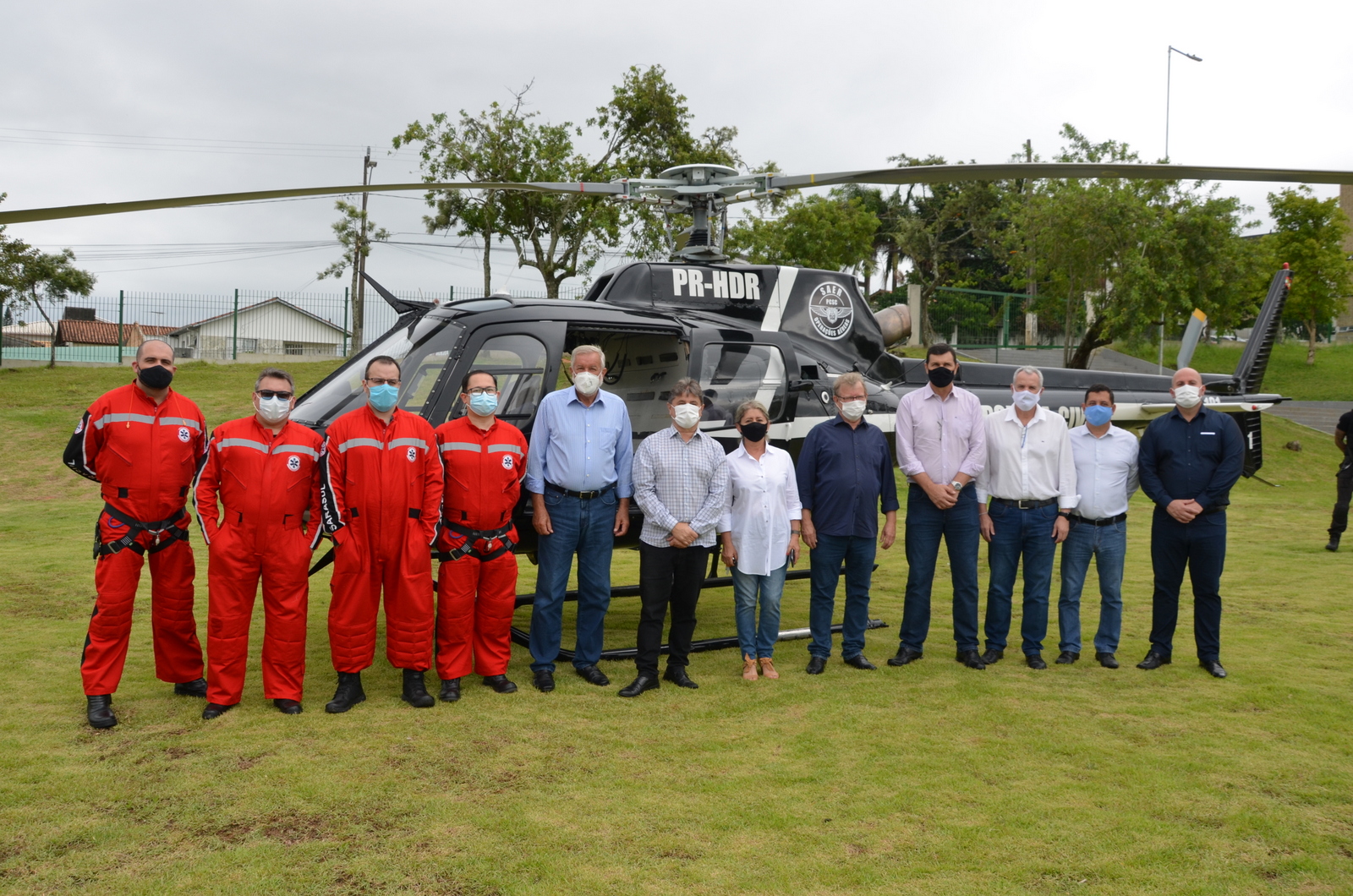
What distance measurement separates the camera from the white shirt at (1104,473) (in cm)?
560

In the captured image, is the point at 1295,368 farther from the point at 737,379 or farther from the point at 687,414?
the point at 687,414

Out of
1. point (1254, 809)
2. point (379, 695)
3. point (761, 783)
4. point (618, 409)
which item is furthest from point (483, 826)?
point (1254, 809)

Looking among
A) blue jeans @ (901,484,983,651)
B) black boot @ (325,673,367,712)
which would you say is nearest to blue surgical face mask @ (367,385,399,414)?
Answer: black boot @ (325,673,367,712)

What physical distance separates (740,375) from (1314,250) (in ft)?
109

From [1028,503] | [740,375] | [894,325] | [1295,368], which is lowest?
[1028,503]

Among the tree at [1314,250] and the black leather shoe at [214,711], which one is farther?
the tree at [1314,250]

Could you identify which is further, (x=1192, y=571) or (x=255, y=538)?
(x=1192, y=571)

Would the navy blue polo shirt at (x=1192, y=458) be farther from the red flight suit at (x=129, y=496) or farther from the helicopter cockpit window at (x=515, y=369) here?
the red flight suit at (x=129, y=496)

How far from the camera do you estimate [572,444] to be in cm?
504

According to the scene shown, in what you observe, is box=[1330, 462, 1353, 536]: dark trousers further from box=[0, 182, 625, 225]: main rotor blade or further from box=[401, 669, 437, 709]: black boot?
box=[401, 669, 437, 709]: black boot

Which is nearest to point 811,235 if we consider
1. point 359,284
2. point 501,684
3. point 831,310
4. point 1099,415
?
point 359,284

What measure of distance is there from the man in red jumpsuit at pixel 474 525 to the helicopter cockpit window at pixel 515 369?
0.42 m

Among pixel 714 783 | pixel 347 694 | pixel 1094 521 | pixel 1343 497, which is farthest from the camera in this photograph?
pixel 1343 497

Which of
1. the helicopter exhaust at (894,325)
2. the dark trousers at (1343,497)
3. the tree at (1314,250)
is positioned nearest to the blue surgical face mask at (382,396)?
the helicopter exhaust at (894,325)
